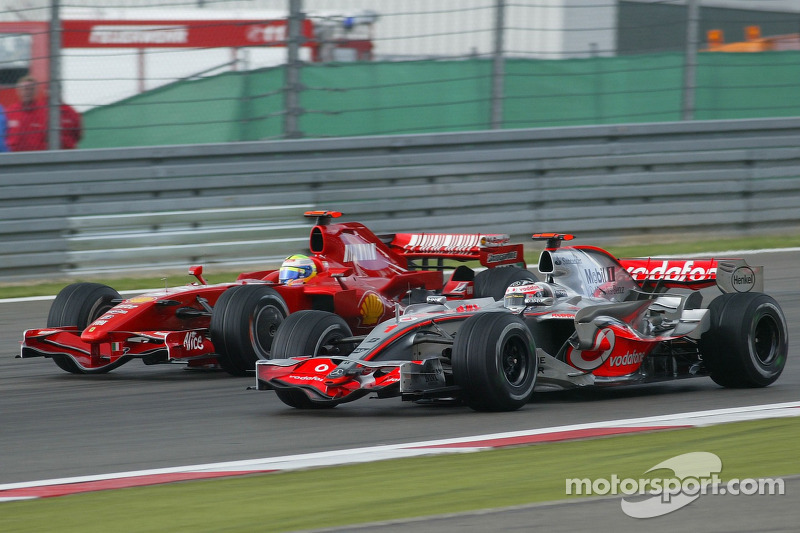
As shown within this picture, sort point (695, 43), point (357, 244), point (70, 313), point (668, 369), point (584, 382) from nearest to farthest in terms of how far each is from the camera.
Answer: point (584, 382), point (668, 369), point (70, 313), point (357, 244), point (695, 43)

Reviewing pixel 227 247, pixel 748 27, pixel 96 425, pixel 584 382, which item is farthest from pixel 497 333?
pixel 748 27

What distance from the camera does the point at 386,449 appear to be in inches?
258

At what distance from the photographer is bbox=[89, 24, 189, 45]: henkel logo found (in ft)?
44.6

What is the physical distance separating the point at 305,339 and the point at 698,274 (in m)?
3.03

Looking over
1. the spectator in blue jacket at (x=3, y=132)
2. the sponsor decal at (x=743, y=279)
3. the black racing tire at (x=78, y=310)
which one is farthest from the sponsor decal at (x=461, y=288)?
the spectator in blue jacket at (x=3, y=132)

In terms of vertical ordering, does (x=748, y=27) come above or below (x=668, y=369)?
above

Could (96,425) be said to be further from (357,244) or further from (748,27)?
(748,27)

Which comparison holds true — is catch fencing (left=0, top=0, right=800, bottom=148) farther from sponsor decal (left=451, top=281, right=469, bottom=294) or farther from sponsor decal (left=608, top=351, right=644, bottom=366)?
sponsor decal (left=608, top=351, right=644, bottom=366)

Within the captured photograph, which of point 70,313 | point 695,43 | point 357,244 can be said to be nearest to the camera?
point 70,313

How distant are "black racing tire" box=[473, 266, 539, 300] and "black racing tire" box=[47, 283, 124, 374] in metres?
2.96

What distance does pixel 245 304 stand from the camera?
9.09 m

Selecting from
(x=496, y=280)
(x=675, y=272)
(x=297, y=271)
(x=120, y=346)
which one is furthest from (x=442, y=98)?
(x=120, y=346)

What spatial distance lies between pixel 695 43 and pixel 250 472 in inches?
454

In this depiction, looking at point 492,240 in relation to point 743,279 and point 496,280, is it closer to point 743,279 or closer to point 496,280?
point 496,280
